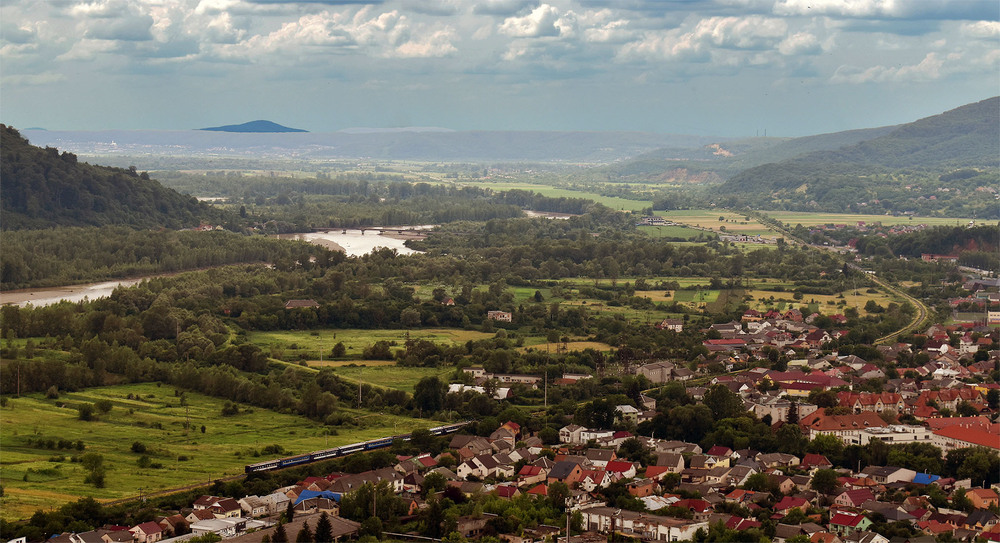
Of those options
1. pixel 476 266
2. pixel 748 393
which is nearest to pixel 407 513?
pixel 748 393

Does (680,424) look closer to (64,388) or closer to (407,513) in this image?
(407,513)

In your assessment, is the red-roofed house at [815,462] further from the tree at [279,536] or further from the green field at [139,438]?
the tree at [279,536]

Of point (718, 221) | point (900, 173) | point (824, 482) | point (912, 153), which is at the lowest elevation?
point (718, 221)

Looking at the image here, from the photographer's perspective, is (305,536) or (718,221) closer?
(305,536)

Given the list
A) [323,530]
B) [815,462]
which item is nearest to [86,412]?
[323,530]

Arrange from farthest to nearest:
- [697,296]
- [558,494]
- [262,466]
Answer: [697,296]
[262,466]
[558,494]

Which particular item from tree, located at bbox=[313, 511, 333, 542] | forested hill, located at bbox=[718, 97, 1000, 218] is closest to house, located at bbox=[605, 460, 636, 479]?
tree, located at bbox=[313, 511, 333, 542]

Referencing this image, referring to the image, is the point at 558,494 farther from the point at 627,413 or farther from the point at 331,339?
the point at 331,339
